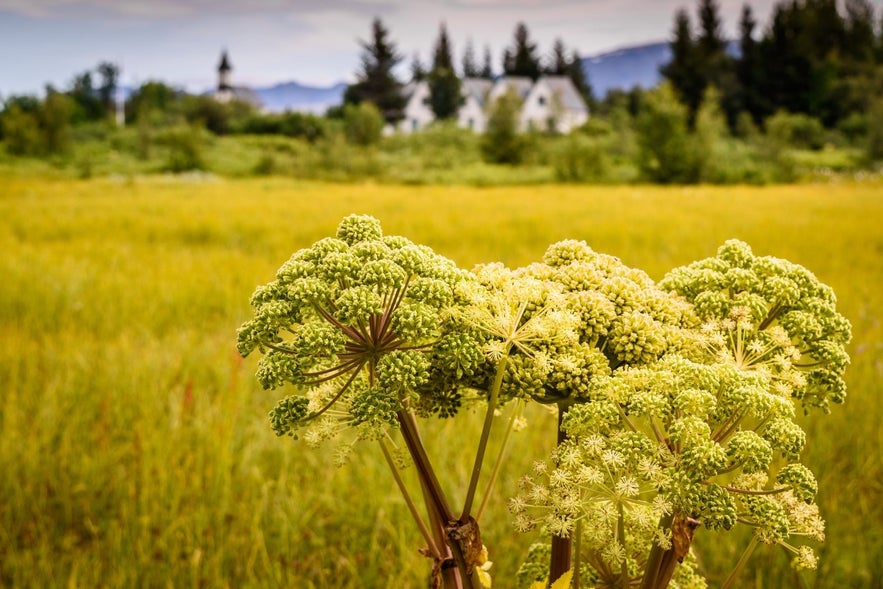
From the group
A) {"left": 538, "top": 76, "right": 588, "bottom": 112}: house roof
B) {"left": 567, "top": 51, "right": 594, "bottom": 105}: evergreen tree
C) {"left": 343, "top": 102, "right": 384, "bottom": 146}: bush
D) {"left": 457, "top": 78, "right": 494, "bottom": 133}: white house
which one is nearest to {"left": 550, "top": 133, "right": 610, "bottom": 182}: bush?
{"left": 343, "top": 102, "right": 384, "bottom": 146}: bush

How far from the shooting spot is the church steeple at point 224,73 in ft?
403

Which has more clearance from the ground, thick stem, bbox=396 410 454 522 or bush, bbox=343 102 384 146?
bush, bbox=343 102 384 146

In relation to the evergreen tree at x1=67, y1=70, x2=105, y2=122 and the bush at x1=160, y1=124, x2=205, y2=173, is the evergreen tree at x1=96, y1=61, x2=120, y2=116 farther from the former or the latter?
the bush at x1=160, y1=124, x2=205, y2=173

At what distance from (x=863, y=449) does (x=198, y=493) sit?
12.4ft

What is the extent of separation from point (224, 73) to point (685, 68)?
87.4 meters

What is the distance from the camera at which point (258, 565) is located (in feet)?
10.3

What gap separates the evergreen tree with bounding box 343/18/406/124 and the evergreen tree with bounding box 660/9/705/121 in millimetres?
31681

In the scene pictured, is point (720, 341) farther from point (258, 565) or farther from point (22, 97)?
point (22, 97)

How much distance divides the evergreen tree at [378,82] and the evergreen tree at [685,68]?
31.7 metres

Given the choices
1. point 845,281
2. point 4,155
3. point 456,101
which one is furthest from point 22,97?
point 845,281

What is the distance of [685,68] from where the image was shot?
67.8 m

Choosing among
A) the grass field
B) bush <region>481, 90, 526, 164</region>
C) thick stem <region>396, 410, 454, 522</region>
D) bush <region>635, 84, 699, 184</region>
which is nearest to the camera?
thick stem <region>396, 410, 454, 522</region>

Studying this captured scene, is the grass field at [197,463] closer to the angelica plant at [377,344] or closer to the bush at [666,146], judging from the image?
the angelica plant at [377,344]

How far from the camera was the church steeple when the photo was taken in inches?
4833
